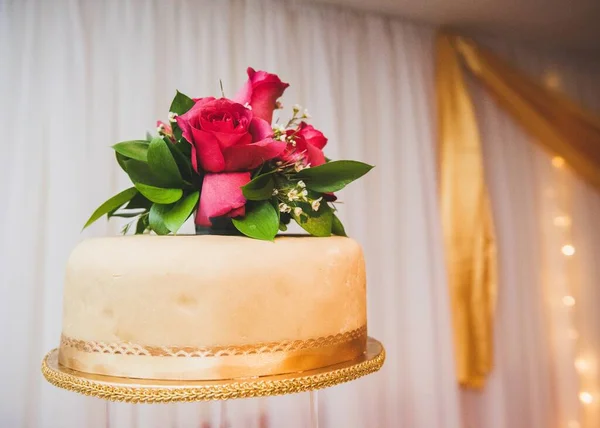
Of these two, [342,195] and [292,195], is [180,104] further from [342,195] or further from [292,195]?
[342,195]

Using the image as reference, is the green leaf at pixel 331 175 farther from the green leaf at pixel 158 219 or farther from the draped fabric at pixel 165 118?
the draped fabric at pixel 165 118

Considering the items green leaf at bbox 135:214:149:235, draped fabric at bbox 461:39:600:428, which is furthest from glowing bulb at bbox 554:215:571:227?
green leaf at bbox 135:214:149:235

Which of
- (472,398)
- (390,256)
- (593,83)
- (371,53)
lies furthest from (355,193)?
(593,83)

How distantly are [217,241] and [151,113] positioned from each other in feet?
4.07

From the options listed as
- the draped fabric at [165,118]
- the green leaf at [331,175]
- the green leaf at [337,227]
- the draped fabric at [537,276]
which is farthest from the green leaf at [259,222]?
the draped fabric at [537,276]

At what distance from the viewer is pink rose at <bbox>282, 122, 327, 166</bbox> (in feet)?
2.93

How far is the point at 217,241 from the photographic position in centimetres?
78

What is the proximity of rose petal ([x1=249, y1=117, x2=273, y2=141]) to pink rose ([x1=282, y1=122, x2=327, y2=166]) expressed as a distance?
67 mm

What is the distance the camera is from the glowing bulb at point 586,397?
2602 mm

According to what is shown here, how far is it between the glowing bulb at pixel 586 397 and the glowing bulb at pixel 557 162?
126cm

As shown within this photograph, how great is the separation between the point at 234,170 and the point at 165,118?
1154 mm

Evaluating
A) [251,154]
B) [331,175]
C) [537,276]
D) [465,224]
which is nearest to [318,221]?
[331,175]

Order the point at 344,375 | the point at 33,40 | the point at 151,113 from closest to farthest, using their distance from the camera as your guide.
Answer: the point at 344,375, the point at 33,40, the point at 151,113

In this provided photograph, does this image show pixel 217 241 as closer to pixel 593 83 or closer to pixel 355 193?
pixel 355 193
